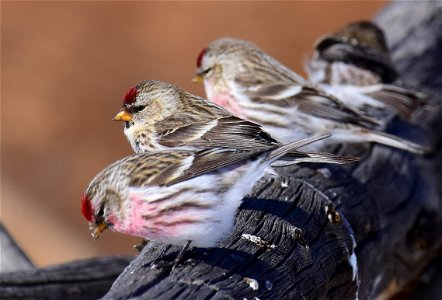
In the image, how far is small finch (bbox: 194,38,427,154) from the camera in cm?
487

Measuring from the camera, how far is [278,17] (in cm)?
1002

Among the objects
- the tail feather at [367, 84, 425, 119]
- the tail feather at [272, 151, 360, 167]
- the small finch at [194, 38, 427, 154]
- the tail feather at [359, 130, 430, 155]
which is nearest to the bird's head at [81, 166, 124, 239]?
the tail feather at [272, 151, 360, 167]

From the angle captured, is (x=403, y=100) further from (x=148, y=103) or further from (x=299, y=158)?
(x=299, y=158)

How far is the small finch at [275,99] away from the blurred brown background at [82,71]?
2.71 metres

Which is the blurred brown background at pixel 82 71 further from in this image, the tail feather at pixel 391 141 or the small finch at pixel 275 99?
the tail feather at pixel 391 141

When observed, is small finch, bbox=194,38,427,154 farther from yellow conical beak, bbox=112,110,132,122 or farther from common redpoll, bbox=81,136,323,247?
common redpoll, bbox=81,136,323,247

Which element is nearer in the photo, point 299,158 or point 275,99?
point 299,158

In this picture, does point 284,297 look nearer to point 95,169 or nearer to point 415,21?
point 415,21

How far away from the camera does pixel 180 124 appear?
417cm

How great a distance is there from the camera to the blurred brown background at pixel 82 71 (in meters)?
8.05

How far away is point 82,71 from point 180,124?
5288mm

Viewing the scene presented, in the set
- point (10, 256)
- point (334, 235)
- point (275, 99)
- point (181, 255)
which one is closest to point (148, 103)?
point (10, 256)

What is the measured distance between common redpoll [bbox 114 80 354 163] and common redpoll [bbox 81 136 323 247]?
0.27m

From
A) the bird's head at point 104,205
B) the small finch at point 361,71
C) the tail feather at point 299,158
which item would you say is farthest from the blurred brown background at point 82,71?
the bird's head at point 104,205
